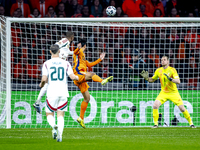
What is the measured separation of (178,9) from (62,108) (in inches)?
402

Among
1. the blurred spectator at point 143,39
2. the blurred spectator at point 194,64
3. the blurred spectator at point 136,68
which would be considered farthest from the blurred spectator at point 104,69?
the blurred spectator at point 194,64

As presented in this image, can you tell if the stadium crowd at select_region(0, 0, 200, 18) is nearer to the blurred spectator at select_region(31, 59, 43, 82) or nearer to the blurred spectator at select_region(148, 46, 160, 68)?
the blurred spectator at select_region(148, 46, 160, 68)

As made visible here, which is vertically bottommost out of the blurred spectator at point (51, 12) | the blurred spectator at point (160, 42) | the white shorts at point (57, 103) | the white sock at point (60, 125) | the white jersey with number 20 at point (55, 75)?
the white sock at point (60, 125)

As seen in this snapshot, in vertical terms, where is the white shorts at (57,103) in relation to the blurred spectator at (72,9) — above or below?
below

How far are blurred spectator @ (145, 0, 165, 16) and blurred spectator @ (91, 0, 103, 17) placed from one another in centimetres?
199

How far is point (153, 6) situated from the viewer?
15.4m

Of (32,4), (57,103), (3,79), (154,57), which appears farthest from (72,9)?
(57,103)

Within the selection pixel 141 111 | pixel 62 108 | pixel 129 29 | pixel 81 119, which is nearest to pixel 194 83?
pixel 141 111

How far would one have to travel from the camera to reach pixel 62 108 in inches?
252

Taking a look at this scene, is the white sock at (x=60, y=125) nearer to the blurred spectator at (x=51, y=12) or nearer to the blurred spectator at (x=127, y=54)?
the blurred spectator at (x=127, y=54)

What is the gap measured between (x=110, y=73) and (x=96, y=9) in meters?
3.53

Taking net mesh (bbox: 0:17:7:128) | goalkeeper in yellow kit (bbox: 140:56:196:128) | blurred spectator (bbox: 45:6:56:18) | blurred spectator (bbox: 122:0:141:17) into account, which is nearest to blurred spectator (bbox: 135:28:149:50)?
goalkeeper in yellow kit (bbox: 140:56:196:128)

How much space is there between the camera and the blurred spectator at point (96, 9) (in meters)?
14.6

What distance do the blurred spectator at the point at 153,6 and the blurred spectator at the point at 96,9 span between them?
199 cm
